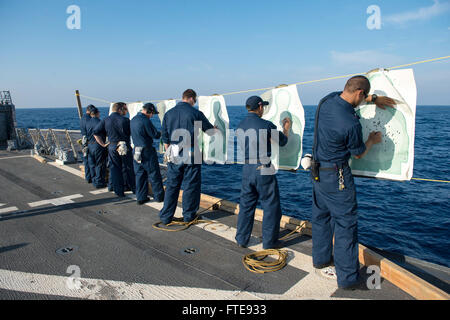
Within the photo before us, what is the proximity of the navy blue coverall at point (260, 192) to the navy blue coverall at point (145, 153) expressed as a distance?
248cm

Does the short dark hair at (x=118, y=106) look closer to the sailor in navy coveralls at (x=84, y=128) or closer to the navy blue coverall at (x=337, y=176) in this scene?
the sailor in navy coveralls at (x=84, y=128)

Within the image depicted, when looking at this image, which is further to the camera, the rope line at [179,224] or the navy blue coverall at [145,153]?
the navy blue coverall at [145,153]

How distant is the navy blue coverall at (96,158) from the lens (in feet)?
24.4

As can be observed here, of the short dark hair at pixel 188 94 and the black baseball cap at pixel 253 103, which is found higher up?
the short dark hair at pixel 188 94

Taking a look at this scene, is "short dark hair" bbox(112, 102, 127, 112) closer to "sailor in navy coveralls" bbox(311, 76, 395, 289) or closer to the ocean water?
"sailor in navy coveralls" bbox(311, 76, 395, 289)

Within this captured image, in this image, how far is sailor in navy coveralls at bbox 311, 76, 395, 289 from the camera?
3.14m

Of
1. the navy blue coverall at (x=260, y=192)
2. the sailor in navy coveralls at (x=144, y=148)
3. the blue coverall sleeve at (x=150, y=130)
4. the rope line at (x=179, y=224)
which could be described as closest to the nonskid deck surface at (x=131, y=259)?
the rope line at (x=179, y=224)

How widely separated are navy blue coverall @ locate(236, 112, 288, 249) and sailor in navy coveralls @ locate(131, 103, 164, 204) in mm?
2488

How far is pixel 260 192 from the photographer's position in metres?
4.02

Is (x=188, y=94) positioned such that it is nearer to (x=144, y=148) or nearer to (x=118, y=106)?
(x=144, y=148)

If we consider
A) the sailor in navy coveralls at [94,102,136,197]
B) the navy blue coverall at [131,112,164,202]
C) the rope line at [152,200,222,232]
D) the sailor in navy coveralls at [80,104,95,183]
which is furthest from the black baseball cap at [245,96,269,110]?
the sailor in navy coveralls at [80,104,95,183]

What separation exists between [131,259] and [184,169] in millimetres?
1735
